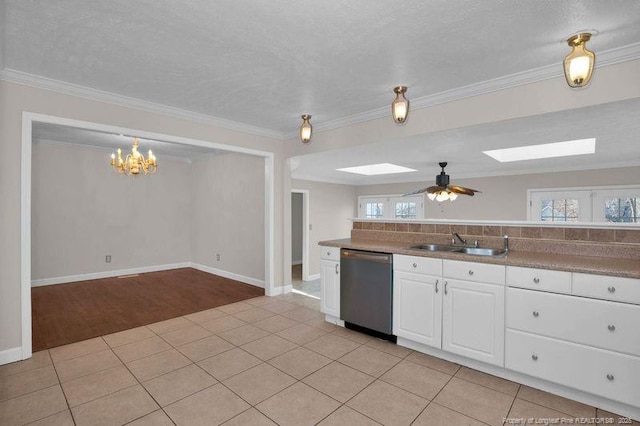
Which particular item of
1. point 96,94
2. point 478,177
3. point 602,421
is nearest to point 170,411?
point 602,421

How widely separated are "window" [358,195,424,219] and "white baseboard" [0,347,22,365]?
19.8 ft

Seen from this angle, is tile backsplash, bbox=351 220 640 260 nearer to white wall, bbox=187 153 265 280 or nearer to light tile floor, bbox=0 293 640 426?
light tile floor, bbox=0 293 640 426

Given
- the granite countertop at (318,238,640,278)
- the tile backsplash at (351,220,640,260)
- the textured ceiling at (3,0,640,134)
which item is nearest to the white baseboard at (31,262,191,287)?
the textured ceiling at (3,0,640,134)

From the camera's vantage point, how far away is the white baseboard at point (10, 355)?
2.58 meters

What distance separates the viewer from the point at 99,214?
18.7 ft

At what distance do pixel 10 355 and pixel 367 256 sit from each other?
319 cm

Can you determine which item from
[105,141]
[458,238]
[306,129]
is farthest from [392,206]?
[105,141]

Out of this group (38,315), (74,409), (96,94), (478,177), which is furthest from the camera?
(478,177)

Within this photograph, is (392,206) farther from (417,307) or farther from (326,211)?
(417,307)

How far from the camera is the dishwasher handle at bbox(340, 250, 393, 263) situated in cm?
297

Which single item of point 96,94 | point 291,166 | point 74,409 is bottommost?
point 74,409

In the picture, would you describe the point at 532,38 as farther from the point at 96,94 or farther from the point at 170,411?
the point at 96,94

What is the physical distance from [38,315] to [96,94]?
2.78m

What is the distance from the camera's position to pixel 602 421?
1.90 m
